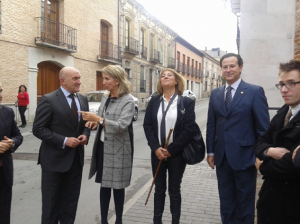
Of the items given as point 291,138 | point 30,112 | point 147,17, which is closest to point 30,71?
point 30,112

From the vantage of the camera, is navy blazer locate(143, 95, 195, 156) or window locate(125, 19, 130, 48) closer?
navy blazer locate(143, 95, 195, 156)

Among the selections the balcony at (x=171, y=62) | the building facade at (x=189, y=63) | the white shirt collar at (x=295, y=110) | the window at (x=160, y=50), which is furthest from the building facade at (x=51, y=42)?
the building facade at (x=189, y=63)

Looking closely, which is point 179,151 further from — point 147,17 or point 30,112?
point 147,17

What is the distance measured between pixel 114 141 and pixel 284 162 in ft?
5.94

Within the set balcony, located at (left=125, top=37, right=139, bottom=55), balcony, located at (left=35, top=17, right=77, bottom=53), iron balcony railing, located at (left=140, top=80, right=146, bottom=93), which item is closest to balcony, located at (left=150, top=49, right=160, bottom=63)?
iron balcony railing, located at (left=140, top=80, right=146, bottom=93)

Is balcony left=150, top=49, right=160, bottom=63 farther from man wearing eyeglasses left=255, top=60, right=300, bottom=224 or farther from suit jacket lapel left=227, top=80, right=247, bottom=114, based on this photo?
man wearing eyeglasses left=255, top=60, right=300, bottom=224

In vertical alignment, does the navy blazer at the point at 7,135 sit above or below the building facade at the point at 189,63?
below

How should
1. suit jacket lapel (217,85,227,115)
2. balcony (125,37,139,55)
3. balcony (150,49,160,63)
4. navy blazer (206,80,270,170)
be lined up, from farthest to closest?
balcony (150,49,160,63) → balcony (125,37,139,55) → suit jacket lapel (217,85,227,115) → navy blazer (206,80,270,170)

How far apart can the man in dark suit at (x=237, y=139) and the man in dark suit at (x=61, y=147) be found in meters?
1.52

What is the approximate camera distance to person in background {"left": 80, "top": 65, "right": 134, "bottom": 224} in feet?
10.2

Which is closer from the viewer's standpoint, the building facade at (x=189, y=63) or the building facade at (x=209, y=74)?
the building facade at (x=189, y=63)

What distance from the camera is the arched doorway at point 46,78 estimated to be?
14.3 meters

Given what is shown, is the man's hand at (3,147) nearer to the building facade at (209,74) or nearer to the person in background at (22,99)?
the person in background at (22,99)

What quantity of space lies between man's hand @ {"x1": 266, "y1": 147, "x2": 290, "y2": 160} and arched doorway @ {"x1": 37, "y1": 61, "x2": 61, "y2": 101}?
13.6 meters
